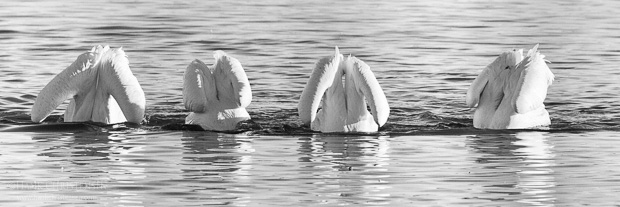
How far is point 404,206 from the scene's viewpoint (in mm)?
11195

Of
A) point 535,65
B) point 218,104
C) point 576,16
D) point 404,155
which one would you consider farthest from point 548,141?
point 576,16

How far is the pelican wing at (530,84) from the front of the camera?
49.5 ft

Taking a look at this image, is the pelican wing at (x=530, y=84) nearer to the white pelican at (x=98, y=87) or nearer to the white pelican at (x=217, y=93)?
the white pelican at (x=217, y=93)

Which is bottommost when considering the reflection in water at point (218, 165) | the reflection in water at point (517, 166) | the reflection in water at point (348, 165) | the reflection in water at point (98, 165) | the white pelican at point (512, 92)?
the reflection in water at point (517, 166)

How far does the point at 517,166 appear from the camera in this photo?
13.1 metres

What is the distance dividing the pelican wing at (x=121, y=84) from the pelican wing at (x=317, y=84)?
5.58ft

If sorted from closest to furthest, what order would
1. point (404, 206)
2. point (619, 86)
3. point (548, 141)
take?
point (404, 206), point (548, 141), point (619, 86)

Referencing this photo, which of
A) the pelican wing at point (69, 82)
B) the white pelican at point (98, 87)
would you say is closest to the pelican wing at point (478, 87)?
the white pelican at point (98, 87)

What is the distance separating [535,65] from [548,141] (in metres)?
0.86

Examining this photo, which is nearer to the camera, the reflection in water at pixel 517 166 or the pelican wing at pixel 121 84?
the reflection in water at pixel 517 166

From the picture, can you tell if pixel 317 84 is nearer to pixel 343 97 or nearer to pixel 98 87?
pixel 343 97

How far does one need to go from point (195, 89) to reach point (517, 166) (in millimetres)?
3483

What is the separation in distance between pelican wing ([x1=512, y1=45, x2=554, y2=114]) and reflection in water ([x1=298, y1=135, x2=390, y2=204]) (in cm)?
144

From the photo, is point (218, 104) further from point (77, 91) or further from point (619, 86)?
point (619, 86)
